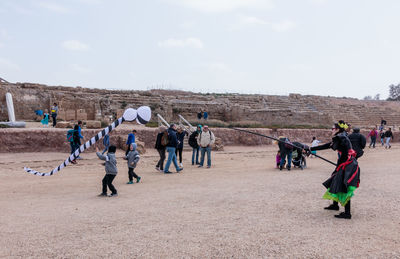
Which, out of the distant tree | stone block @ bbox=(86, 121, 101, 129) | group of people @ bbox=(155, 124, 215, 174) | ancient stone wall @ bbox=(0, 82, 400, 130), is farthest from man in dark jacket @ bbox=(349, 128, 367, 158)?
the distant tree

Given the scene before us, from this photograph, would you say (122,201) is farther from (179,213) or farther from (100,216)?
(179,213)

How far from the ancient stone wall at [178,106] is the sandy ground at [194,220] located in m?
16.0

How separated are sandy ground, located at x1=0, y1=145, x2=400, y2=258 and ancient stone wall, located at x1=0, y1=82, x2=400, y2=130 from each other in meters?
16.0

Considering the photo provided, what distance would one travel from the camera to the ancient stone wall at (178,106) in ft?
78.0

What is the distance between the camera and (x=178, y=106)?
1150 inches

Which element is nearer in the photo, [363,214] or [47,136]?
[363,214]

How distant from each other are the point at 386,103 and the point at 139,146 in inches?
1883

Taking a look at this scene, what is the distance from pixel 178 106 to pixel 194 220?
2453cm

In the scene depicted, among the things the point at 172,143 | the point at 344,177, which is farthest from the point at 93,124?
the point at 344,177

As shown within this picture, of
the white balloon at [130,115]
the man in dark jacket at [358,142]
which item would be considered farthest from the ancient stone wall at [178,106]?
the man in dark jacket at [358,142]

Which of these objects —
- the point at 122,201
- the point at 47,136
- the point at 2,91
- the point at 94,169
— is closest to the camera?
the point at 122,201

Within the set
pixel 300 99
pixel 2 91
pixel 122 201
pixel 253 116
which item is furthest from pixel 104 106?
pixel 300 99

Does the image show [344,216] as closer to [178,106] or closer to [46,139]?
[46,139]

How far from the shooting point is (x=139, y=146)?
1451cm
